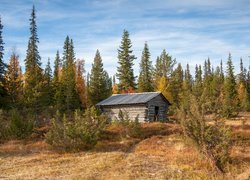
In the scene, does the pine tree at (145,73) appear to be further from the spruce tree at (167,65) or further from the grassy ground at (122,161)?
the grassy ground at (122,161)

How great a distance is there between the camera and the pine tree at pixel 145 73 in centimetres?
6339

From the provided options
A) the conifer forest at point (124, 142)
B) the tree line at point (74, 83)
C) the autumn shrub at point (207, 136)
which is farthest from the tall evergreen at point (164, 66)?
the autumn shrub at point (207, 136)

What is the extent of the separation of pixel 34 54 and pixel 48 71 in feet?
83.0

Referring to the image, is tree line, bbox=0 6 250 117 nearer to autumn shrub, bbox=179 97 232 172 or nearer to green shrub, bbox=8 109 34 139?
green shrub, bbox=8 109 34 139

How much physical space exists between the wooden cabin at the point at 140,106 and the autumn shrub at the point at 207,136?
1966 cm

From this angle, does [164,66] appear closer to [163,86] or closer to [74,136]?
[163,86]

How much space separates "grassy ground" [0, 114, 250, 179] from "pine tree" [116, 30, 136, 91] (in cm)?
3297

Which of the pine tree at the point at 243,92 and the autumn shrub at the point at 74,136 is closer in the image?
the autumn shrub at the point at 74,136

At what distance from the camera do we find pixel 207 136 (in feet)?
52.9

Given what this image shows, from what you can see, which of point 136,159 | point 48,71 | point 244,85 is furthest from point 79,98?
point 244,85

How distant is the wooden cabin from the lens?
121 feet

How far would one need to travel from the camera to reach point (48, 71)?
7850 cm

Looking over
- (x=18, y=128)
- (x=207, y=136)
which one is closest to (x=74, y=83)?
(x=18, y=128)

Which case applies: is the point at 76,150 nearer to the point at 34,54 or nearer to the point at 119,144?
the point at 119,144
